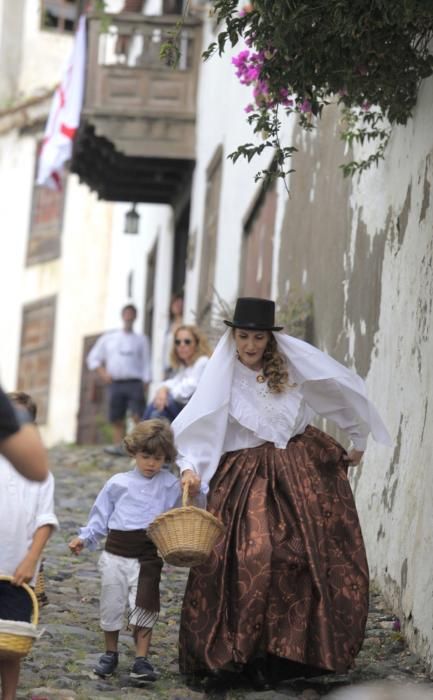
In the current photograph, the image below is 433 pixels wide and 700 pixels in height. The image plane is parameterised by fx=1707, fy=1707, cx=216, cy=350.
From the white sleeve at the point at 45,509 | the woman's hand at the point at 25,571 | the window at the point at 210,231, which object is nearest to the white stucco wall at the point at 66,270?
the window at the point at 210,231

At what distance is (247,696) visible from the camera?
7078 millimetres

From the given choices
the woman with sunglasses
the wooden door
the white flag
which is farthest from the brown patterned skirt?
the wooden door

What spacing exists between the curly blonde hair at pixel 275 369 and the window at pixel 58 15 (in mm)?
28236

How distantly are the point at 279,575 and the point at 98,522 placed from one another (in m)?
0.84

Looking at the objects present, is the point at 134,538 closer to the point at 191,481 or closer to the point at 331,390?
the point at 191,481

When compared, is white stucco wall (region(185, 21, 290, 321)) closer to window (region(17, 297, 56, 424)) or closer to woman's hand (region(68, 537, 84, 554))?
woman's hand (region(68, 537, 84, 554))

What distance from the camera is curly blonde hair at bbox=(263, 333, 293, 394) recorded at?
24.8 feet

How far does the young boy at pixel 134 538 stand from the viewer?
290 inches

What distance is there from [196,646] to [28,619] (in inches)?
43.0

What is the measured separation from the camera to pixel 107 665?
24.1 feet

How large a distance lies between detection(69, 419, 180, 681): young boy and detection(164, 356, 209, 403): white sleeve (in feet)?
17.4

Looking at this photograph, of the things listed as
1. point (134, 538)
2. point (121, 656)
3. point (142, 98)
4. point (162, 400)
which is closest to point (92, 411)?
point (142, 98)

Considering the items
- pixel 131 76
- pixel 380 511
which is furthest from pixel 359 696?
pixel 131 76

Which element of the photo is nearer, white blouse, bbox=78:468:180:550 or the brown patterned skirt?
the brown patterned skirt
